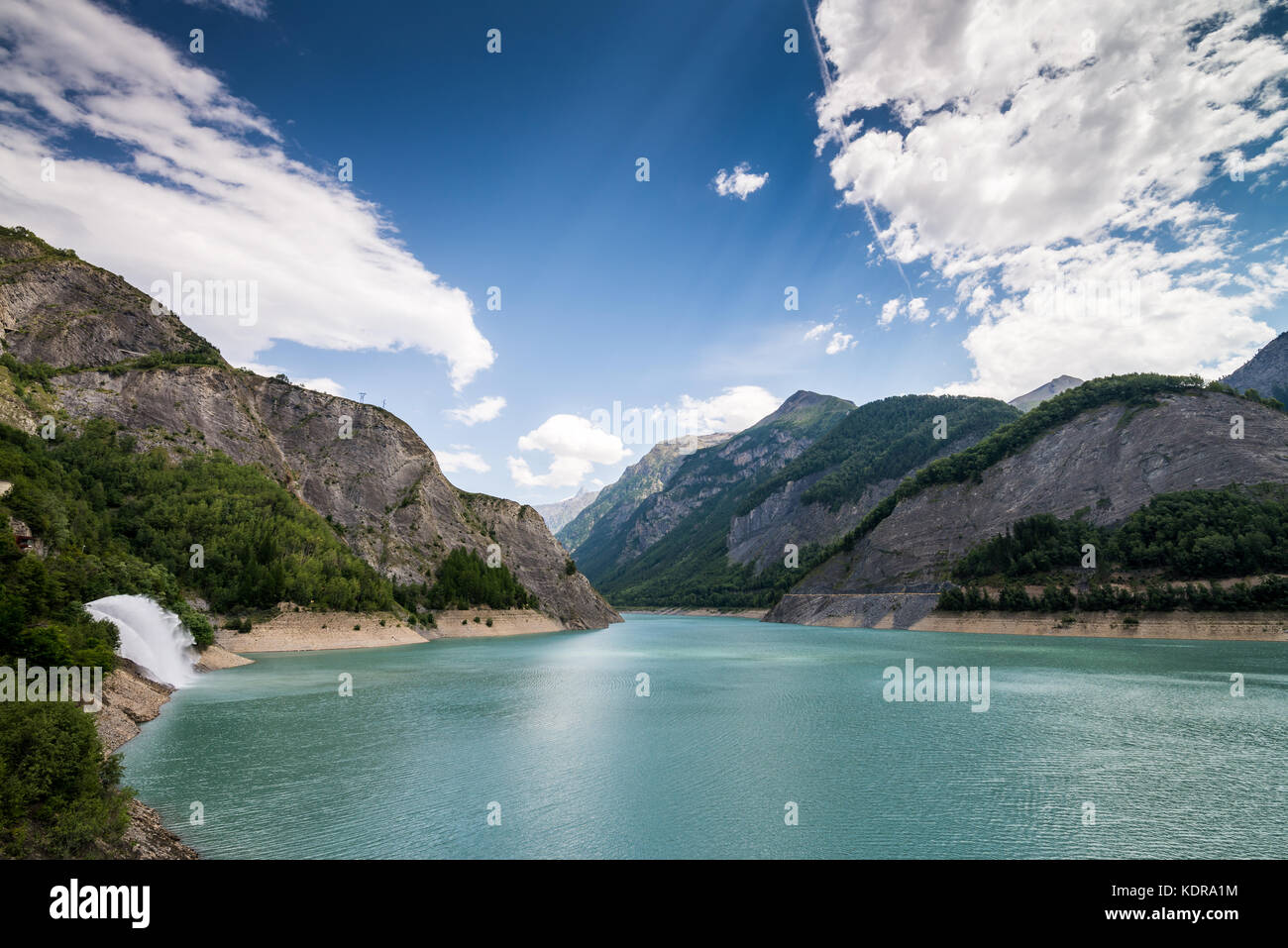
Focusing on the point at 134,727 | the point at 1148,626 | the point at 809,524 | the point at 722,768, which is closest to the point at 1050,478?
the point at 1148,626

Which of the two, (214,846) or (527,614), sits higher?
(214,846)

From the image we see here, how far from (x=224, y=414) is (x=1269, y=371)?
236124mm

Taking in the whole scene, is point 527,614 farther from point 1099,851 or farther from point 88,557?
point 1099,851

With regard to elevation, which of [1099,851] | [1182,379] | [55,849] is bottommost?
[1099,851]

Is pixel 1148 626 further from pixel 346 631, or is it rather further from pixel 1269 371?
pixel 1269 371

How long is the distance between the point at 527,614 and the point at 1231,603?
86.7 meters

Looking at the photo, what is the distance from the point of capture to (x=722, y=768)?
19375 millimetres

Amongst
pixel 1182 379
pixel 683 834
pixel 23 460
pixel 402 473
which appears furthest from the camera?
pixel 402 473

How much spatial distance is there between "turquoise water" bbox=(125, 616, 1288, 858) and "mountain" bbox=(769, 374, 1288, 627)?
50.4 metres

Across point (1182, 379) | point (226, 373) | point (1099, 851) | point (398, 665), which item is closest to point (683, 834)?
point (1099, 851)

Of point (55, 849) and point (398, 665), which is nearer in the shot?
point (55, 849)

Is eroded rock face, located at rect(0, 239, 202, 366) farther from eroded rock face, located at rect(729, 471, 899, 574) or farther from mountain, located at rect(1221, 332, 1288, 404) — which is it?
mountain, located at rect(1221, 332, 1288, 404)

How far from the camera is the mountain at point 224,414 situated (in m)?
67.8

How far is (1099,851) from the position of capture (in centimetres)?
1288
